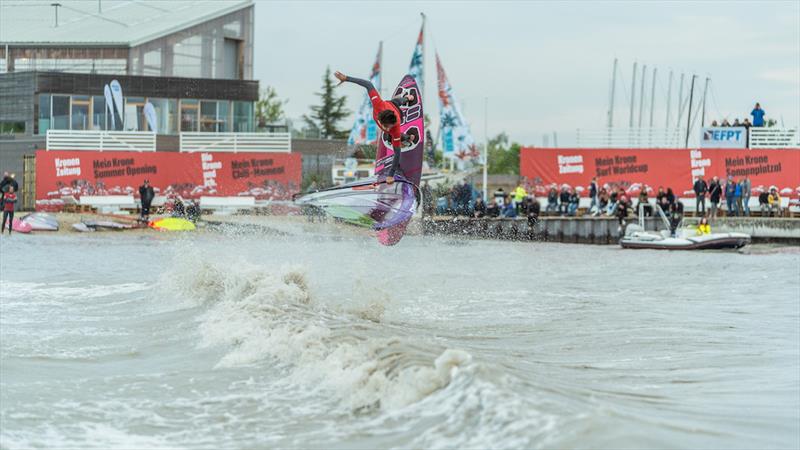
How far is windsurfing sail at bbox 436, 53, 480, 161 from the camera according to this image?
44219 millimetres

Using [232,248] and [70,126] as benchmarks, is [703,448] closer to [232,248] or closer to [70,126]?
[232,248]

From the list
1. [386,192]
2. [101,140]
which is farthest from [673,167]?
[386,192]

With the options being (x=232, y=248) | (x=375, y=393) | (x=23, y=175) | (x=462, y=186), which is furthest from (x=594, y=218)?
(x=375, y=393)

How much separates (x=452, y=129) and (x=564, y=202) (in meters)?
5.80

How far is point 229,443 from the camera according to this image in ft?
25.0

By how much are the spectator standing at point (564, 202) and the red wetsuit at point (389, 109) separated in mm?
26608

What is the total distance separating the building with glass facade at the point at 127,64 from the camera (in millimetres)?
52469

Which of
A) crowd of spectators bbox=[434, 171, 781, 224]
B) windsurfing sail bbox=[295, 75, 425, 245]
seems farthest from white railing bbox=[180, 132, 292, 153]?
windsurfing sail bbox=[295, 75, 425, 245]

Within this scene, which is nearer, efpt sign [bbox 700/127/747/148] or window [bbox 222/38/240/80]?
efpt sign [bbox 700/127/747/148]

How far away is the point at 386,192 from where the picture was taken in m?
15.6

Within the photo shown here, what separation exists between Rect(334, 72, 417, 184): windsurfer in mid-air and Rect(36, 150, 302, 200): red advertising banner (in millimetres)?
29625

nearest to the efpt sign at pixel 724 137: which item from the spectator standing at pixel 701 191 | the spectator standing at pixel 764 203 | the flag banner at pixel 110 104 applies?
the spectator standing at pixel 764 203

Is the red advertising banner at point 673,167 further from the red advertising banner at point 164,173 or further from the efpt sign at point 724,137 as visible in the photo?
the red advertising banner at point 164,173

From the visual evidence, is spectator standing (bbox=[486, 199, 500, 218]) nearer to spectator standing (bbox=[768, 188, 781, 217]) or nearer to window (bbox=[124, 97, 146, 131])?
spectator standing (bbox=[768, 188, 781, 217])
